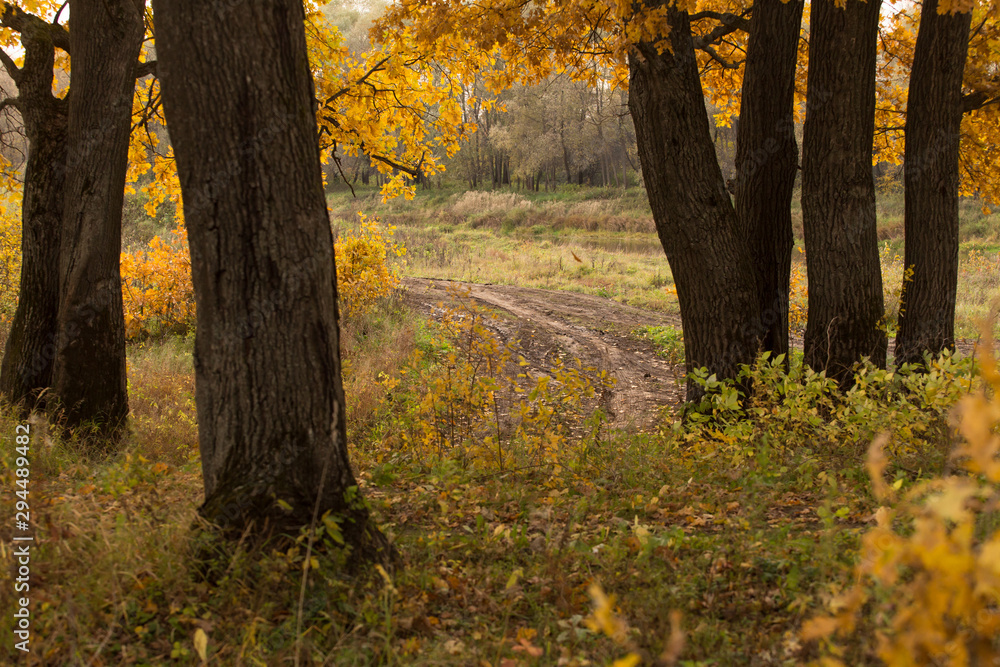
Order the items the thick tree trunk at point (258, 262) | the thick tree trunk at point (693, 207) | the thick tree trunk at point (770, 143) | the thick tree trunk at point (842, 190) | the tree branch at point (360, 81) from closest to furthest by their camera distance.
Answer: the thick tree trunk at point (258, 262), the thick tree trunk at point (693, 207), the thick tree trunk at point (842, 190), the thick tree trunk at point (770, 143), the tree branch at point (360, 81)

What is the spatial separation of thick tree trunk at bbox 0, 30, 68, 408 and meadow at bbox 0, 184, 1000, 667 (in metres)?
0.52

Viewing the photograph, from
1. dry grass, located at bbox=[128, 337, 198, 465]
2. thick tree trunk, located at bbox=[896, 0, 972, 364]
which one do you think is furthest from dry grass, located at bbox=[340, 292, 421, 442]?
thick tree trunk, located at bbox=[896, 0, 972, 364]

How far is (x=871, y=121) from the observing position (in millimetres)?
6531

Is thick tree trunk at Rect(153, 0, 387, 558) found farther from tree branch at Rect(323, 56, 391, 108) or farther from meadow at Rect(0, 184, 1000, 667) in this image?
tree branch at Rect(323, 56, 391, 108)

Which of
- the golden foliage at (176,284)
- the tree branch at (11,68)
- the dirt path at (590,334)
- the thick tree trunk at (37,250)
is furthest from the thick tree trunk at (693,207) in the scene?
the golden foliage at (176,284)

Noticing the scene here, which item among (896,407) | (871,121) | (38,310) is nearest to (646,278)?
(871,121)

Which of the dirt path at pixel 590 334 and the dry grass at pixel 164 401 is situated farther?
the dirt path at pixel 590 334

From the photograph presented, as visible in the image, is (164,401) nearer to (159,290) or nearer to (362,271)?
(159,290)

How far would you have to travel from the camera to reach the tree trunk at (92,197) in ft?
18.3

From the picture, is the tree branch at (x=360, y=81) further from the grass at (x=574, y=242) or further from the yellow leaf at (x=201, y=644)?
the yellow leaf at (x=201, y=644)

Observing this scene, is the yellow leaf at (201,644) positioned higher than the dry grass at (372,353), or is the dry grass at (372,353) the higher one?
the yellow leaf at (201,644)

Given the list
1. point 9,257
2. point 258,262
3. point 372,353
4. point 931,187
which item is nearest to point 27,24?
point 258,262

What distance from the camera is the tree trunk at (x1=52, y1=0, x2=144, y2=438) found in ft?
18.3

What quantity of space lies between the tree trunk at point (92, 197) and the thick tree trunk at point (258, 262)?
3467 mm
